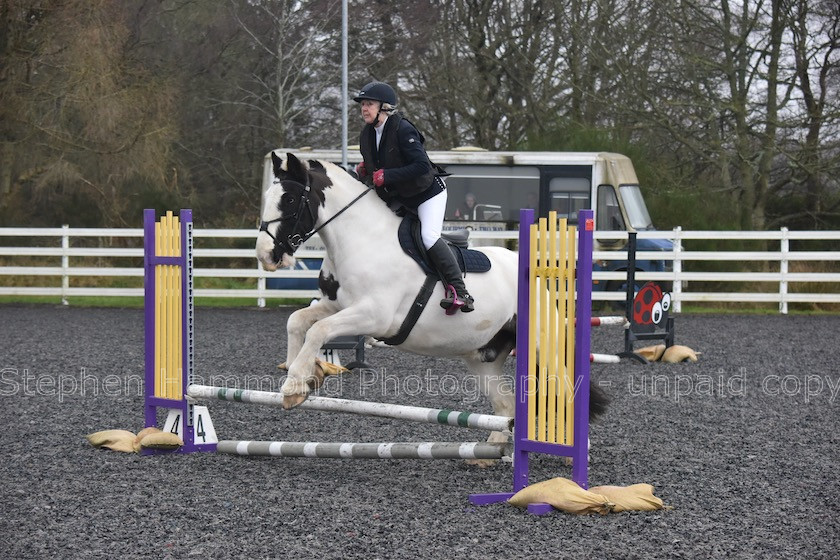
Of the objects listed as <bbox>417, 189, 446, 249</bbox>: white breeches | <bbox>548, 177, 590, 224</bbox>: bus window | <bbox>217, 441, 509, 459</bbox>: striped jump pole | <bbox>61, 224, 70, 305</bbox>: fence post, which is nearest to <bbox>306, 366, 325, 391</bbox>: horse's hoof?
<bbox>217, 441, 509, 459</bbox>: striped jump pole

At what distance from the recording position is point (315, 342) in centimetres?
523

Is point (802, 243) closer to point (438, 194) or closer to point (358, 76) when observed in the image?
point (358, 76)

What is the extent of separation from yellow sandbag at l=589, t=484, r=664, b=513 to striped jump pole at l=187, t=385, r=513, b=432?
60 centimetres

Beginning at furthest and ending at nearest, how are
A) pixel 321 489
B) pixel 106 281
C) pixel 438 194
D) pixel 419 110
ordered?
pixel 419 110
pixel 106 281
pixel 438 194
pixel 321 489

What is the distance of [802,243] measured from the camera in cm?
1953

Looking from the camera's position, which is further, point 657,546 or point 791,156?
point 791,156

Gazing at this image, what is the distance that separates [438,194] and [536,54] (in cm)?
1771

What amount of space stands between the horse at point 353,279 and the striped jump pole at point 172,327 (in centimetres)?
84

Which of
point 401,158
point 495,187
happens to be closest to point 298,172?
point 401,158

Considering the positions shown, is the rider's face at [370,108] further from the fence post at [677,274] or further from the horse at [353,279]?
the fence post at [677,274]

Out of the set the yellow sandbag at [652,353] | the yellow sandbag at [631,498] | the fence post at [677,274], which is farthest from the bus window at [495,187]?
the yellow sandbag at [631,498]

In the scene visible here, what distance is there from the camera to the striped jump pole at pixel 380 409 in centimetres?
510

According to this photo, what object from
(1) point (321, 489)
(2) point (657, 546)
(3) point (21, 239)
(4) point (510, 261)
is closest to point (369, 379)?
(4) point (510, 261)

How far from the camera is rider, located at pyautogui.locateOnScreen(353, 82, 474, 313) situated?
555 cm
